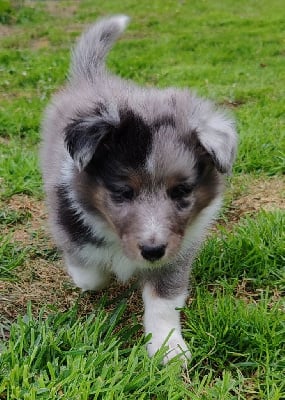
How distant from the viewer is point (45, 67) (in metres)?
8.38

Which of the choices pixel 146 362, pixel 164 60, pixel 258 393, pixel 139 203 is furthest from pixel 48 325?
pixel 164 60

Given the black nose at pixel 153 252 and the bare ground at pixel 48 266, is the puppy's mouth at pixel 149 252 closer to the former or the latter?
the black nose at pixel 153 252

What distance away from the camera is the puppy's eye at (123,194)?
9.06 feet

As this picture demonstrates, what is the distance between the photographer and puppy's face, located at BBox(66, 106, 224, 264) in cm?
267

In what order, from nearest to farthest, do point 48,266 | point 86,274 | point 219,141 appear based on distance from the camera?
1. point 219,141
2. point 86,274
3. point 48,266

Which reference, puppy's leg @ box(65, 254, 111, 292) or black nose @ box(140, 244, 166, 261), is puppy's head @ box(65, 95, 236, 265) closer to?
black nose @ box(140, 244, 166, 261)

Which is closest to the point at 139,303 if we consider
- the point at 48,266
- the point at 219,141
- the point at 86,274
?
the point at 86,274

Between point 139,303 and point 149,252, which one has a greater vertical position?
point 149,252

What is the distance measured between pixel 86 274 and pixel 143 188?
822 millimetres

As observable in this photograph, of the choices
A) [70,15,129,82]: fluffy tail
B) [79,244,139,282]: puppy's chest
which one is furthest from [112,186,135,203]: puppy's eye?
[70,15,129,82]: fluffy tail

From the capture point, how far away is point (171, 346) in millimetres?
2953

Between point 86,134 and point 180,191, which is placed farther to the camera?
point 180,191

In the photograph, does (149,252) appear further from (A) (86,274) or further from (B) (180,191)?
(A) (86,274)

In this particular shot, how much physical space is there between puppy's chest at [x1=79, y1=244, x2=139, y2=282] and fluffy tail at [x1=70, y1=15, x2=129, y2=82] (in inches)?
57.0
